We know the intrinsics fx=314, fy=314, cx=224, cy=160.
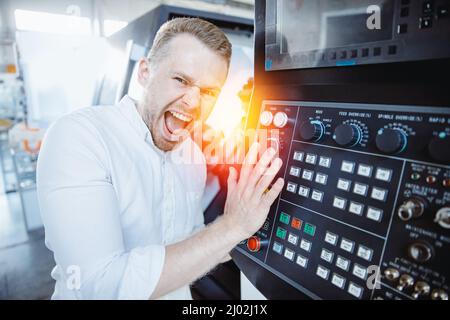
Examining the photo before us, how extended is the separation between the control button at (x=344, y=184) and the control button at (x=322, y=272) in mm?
134

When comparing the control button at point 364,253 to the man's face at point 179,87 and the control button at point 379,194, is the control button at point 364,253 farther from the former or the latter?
the man's face at point 179,87

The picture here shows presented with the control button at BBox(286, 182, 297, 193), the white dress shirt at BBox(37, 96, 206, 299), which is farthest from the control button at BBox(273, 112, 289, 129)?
the white dress shirt at BBox(37, 96, 206, 299)

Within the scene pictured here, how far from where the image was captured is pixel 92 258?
0.57 meters

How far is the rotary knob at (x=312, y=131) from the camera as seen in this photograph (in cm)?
55

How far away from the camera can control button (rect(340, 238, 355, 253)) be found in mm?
486

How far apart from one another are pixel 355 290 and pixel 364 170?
0.18 metres

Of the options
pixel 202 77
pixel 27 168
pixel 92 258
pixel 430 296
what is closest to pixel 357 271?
pixel 430 296

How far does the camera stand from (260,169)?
0.60 meters

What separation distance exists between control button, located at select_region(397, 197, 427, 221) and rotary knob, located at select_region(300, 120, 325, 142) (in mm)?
177

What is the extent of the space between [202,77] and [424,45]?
483mm

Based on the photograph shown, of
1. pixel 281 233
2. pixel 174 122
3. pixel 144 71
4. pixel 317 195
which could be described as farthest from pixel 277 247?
pixel 144 71

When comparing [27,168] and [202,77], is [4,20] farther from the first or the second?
[27,168]

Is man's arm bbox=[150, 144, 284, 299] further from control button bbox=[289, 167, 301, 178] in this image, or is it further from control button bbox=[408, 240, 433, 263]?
control button bbox=[408, 240, 433, 263]

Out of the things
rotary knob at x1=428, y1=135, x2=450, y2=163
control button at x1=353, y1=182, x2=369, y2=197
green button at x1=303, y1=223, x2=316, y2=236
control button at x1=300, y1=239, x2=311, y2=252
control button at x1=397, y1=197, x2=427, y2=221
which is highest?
rotary knob at x1=428, y1=135, x2=450, y2=163
